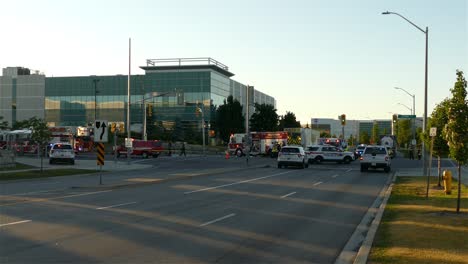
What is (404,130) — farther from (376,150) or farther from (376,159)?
(376,159)

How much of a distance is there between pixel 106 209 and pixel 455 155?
10.7m

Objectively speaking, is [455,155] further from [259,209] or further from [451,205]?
[259,209]

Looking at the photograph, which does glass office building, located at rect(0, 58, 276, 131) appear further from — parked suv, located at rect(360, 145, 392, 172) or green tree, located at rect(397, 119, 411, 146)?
parked suv, located at rect(360, 145, 392, 172)

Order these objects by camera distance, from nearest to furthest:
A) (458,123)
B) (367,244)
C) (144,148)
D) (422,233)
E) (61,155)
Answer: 1. (367,244)
2. (422,233)
3. (458,123)
4. (61,155)
5. (144,148)

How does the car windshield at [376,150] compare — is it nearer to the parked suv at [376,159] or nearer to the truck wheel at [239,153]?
the parked suv at [376,159]

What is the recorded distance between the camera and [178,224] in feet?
44.4

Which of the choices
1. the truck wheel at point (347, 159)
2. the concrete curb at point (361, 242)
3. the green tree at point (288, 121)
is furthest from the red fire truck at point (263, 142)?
the green tree at point (288, 121)

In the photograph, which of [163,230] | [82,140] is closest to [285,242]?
[163,230]

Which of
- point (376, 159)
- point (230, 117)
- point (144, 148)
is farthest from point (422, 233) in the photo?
point (230, 117)

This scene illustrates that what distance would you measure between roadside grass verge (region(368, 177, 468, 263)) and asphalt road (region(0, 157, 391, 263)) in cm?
93

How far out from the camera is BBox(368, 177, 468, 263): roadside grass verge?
936 centimetres

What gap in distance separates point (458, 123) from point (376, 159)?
77.2 ft

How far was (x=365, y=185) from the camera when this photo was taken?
27.5 meters

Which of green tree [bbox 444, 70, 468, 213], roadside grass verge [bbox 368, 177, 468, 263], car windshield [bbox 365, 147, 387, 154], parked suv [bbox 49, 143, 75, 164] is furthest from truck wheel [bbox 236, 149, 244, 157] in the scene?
green tree [bbox 444, 70, 468, 213]
